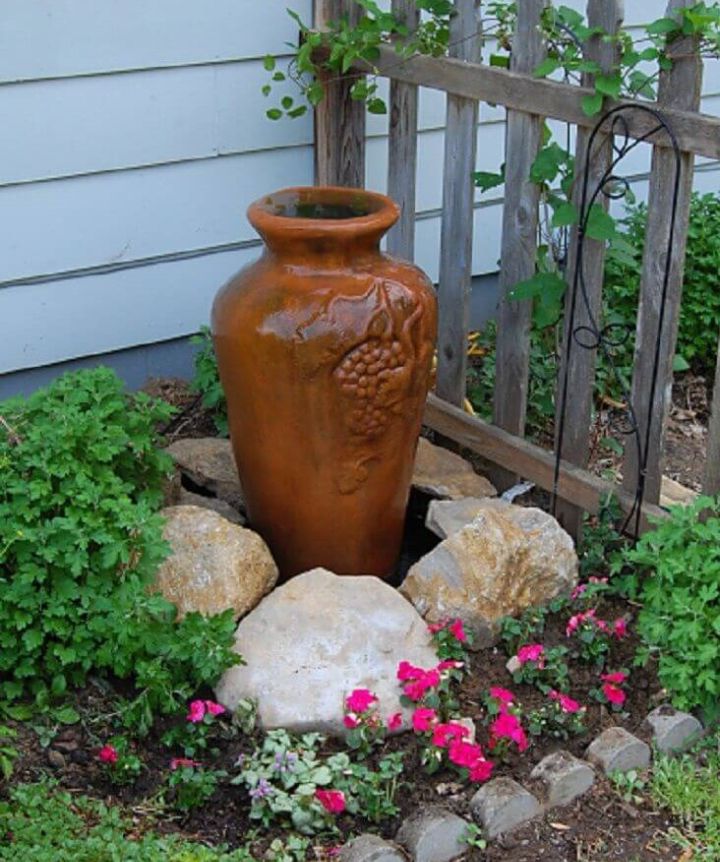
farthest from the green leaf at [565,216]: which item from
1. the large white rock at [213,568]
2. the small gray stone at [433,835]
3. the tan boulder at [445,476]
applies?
the small gray stone at [433,835]

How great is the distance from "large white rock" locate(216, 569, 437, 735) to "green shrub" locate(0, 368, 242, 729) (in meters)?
0.10

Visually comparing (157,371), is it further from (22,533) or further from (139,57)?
(22,533)

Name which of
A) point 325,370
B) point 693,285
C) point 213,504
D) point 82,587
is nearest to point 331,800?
point 82,587

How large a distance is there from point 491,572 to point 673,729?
622 millimetres

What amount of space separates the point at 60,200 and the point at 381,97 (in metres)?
1.22

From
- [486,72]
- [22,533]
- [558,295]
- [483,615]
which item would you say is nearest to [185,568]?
[22,533]

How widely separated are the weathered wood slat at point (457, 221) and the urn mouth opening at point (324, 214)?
48 cm

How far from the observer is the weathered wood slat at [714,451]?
3.67 meters

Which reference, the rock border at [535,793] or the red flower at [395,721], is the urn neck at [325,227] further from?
the rock border at [535,793]

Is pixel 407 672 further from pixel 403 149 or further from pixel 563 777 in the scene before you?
pixel 403 149

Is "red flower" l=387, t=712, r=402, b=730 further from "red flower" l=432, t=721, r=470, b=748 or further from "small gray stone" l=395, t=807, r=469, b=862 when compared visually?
"small gray stone" l=395, t=807, r=469, b=862

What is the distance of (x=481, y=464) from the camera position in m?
4.67

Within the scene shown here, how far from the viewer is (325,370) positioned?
367 centimetres

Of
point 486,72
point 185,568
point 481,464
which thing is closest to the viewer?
point 185,568
